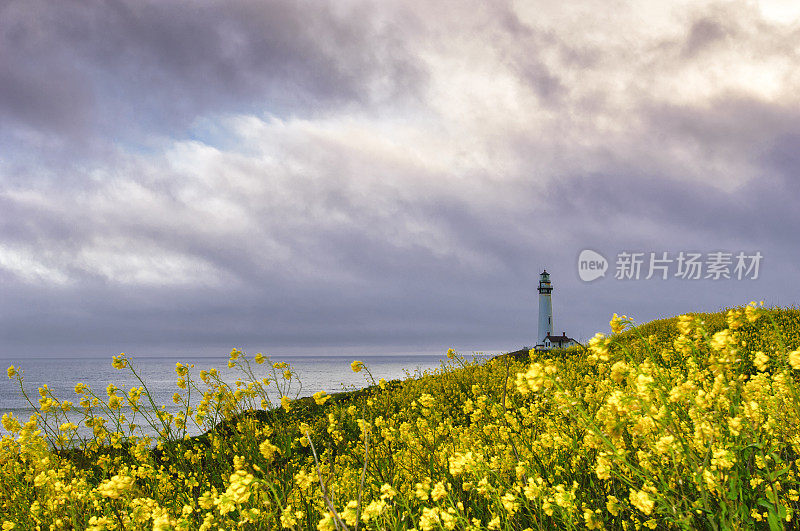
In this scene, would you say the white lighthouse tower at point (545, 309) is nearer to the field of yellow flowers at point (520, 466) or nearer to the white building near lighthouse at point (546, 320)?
the white building near lighthouse at point (546, 320)

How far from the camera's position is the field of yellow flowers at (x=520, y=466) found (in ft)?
8.34

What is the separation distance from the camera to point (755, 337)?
1195 cm

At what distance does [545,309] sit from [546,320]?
0.74 m

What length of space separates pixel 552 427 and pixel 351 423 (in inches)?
206

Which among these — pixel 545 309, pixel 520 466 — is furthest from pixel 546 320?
pixel 520 466

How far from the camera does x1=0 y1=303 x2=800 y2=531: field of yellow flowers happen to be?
100 inches

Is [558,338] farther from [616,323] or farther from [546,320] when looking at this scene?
[616,323]

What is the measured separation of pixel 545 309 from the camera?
36062 millimetres

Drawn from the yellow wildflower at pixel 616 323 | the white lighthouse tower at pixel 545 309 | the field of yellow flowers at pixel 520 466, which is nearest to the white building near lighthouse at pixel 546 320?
the white lighthouse tower at pixel 545 309

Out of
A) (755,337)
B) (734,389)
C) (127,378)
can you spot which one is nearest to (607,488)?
(734,389)

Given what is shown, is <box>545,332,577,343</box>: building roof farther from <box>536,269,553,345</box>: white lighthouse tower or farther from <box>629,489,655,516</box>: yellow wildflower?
<box>629,489,655,516</box>: yellow wildflower

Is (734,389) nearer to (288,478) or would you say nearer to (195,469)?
(288,478)

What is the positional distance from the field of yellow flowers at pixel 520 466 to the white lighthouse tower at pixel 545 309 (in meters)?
28.4

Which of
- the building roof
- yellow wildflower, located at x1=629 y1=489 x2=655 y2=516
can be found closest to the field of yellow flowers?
yellow wildflower, located at x1=629 y1=489 x2=655 y2=516
